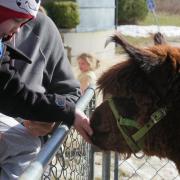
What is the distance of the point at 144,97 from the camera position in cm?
268

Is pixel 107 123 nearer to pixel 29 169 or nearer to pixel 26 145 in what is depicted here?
pixel 26 145

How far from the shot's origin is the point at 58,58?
3.22 meters

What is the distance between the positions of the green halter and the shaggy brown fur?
20 millimetres

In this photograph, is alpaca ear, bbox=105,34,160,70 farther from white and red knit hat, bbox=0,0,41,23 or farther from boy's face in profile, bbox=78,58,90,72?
boy's face in profile, bbox=78,58,90,72

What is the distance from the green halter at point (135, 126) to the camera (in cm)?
271

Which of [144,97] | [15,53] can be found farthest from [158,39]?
[15,53]

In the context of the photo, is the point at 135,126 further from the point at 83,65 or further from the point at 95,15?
the point at 95,15

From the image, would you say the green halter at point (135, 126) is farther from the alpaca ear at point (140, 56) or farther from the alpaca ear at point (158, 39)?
the alpaca ear at point (158, 39)

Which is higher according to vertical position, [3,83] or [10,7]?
[10,7]

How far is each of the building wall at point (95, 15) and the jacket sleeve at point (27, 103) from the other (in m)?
12.8

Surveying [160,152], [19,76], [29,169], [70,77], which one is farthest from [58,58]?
[29,169]

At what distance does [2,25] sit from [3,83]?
0.98 ft

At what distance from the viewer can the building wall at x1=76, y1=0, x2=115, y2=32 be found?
52.3 feet

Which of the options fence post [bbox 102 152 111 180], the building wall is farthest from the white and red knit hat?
the building wall
